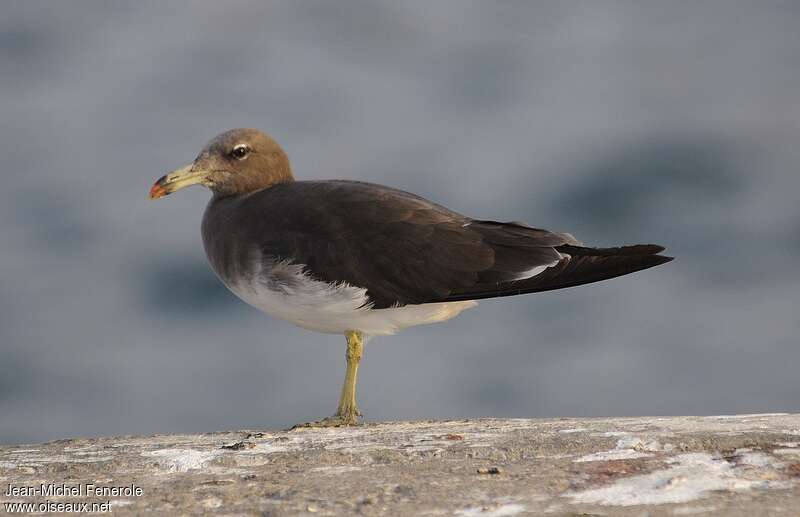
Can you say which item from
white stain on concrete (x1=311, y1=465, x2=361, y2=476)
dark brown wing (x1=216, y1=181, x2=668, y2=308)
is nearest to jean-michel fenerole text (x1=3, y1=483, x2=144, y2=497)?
white stain on concrete (x1=311, y1=465, x2=361, y2=476)

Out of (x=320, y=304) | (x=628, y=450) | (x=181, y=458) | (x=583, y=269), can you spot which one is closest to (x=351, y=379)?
(x=320, y=304)

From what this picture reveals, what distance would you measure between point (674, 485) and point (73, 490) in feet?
10.9

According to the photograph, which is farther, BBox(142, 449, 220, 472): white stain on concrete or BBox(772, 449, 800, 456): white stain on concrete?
BBox(142, 449, 220, 472): white stain on concrete

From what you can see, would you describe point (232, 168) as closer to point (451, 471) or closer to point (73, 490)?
point (73, 490)

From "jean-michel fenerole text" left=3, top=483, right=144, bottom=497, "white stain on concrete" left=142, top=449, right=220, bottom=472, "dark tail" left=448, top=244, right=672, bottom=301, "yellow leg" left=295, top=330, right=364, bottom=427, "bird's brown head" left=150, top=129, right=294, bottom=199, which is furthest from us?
"bird's brown head" left=150, top=129, right=294, bottom=199

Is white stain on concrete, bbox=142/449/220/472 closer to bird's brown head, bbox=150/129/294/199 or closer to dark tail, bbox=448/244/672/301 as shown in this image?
dark tail, bbox=448/244/672/301

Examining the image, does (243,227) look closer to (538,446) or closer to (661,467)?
(538,446)

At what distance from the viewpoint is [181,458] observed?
6723 mm

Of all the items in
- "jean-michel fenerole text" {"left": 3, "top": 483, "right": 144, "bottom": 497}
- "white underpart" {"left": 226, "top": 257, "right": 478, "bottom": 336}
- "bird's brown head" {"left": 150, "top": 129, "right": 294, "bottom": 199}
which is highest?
"bird's brown head" {"left": 150, "top": 129, "right": 294, "bottom": 199}

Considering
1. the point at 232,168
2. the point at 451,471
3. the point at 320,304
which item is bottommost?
the point at 451,471

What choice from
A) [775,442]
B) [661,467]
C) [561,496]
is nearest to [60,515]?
[561,496]

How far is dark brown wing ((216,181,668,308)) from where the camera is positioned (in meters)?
8.54

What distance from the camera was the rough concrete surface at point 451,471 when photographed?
17.7 feet

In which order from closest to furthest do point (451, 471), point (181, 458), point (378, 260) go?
point (451, 471)
point (181, 458)
point (378, 260)
